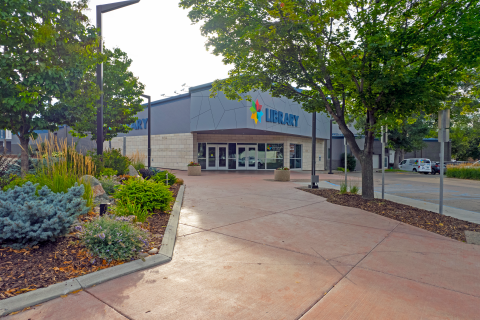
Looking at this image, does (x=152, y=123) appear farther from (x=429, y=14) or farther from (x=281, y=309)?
(x=281, y=309)

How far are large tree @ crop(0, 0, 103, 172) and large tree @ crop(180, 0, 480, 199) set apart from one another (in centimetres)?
341

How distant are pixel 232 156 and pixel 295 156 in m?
6.61

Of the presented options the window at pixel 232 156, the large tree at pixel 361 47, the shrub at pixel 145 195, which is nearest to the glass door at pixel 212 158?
the window at pixel 232 156

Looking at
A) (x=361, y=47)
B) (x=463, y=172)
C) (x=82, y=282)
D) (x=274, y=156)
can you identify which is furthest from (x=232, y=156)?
(x=82, y=282)

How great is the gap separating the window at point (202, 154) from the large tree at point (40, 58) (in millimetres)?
18404

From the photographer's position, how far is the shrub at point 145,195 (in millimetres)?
6594

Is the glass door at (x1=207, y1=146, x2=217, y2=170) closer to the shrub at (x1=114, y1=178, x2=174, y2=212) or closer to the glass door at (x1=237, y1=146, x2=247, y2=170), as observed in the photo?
the glass door at (x1=237, y1=146, x2=247, y2=170)

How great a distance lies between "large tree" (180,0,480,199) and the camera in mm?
7297

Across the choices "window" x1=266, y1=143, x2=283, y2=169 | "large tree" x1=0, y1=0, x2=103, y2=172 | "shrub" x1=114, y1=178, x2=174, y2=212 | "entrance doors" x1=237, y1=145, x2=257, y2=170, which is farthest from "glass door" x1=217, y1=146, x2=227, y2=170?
"shrub" x1=114, y1=178, x2=174, y2=212

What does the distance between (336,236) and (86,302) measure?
428 centimetres

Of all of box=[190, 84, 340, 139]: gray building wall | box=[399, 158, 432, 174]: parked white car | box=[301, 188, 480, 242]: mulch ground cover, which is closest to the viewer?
box=[301, 188, 480, 242]: mulch ground cover

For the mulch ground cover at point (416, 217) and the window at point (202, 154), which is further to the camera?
the window at point (202, 154)

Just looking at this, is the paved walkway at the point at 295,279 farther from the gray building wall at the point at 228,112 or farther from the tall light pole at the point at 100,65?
the gray building wall at the point at 228,112


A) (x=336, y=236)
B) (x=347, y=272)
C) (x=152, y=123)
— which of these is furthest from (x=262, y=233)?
(x=152, y=123)
